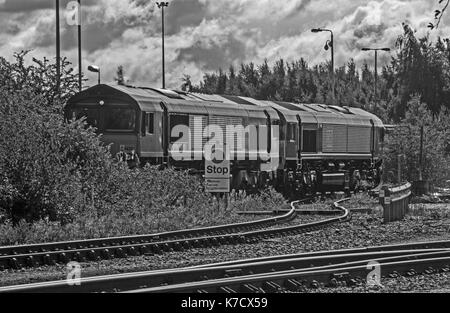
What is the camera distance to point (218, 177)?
22.7 metres

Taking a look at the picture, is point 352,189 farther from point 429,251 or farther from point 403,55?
point 403,55

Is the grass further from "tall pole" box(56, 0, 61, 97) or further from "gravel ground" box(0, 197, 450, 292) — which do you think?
"tall pole" box(56, 0, 61, 97)

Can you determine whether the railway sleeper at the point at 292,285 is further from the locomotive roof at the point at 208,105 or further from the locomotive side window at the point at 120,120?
the locomotive roof at the point at 208,105

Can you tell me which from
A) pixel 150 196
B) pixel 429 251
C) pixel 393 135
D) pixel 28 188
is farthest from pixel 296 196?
pixel 429 251

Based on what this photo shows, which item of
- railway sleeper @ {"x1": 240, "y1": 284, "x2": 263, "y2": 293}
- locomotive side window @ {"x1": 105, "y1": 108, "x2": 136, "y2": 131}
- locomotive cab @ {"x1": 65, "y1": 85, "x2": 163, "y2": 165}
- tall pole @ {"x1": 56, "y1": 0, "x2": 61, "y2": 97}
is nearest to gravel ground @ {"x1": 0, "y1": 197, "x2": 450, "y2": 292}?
railway sleeper @ {"x1": 240, "y1": 284, "x2": 263, "y2": 293}

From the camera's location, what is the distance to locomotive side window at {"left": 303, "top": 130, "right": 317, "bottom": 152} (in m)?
34.9

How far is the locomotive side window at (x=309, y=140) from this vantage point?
114 ft

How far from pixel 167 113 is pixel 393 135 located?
694 inches

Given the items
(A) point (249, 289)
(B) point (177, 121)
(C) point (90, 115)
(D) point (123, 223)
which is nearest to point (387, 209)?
(D) point (123, 223)

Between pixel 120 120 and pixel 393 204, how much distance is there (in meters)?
7.82

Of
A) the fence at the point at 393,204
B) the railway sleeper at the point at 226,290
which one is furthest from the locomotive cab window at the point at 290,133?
the railway sleeper at the point at 226,290

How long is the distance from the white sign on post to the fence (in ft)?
11.9
